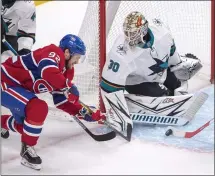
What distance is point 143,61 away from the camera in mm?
1767

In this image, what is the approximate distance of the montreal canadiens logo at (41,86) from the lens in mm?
1416

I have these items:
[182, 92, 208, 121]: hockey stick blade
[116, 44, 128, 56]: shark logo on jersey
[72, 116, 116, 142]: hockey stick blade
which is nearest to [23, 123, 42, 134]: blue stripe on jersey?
[72, 116, 116, 142]: hockey stick blade

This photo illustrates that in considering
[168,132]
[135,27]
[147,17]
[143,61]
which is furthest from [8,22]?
[147,17]

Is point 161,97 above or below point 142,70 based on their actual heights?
below

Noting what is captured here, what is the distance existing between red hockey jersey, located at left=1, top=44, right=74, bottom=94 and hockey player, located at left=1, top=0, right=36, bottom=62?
0.12m

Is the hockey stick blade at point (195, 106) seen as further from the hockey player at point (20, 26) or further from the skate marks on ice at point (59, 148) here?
the hockey player at point (20, 26)

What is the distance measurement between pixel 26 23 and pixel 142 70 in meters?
0.51

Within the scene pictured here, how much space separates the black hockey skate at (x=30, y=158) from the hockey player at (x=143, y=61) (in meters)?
0.41

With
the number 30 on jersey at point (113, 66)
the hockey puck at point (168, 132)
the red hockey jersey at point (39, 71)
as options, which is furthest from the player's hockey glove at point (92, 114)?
the hockey puck at point (168, 132)

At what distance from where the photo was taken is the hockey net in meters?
1.76

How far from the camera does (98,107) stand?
5.88ft

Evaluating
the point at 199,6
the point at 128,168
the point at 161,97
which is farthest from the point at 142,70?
the point at 199,6

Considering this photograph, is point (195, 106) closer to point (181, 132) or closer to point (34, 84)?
point (181, 132)

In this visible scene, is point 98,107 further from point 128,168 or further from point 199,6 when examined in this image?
point 199,6
